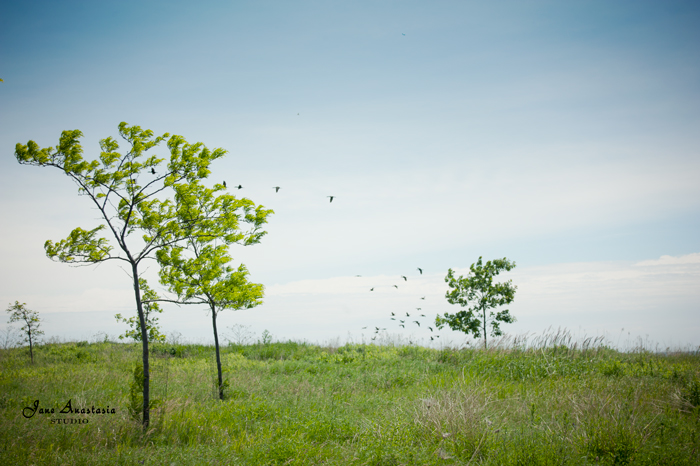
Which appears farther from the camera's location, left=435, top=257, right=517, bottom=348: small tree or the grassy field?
left=435, top=257, right=517, bottom=348: small tree

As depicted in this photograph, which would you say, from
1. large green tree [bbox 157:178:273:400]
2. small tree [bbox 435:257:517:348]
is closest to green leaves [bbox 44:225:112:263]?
large green tree [bbox 157:178:273:400]

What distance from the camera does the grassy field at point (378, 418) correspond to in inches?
236

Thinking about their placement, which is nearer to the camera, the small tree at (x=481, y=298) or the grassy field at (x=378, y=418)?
the grassy field at (x=378, y=418)

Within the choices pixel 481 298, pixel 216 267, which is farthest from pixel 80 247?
pixel 481 298

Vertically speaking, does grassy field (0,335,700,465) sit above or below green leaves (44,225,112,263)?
below

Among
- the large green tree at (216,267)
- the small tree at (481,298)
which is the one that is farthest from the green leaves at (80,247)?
the small tree at (481,298)

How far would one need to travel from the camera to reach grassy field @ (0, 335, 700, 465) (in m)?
5.99

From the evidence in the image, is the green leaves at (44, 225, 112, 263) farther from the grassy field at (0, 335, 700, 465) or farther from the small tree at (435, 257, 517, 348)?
the small tree at (435, 257, 517, 348)

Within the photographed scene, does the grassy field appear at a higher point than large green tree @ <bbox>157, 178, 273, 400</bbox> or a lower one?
lower

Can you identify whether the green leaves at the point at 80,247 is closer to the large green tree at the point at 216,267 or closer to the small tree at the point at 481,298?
the large green tree at the point at 216,267

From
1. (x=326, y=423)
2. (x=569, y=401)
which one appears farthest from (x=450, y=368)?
(x=326, y=423)

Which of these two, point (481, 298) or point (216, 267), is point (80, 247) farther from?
point (481, 298)

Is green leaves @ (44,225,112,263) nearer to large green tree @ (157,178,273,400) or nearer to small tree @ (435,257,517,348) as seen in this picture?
large green tree @ (157,178,273,400)

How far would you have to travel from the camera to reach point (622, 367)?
42.5 ft
